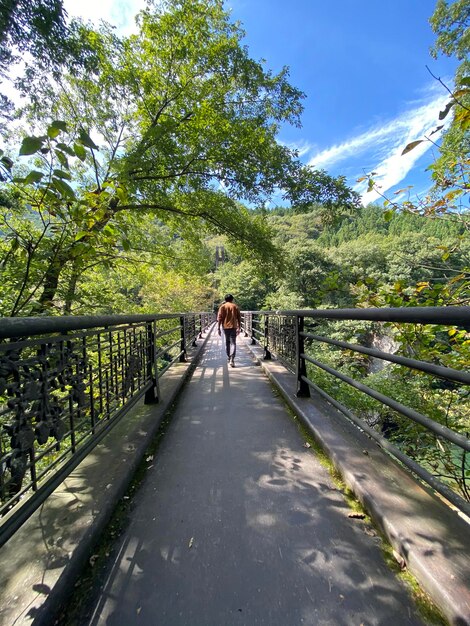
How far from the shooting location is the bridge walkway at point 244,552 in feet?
3.52

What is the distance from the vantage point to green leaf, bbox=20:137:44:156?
1.34 meters

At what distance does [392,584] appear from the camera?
117cm

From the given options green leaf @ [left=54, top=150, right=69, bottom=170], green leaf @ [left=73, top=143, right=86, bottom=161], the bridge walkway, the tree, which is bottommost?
the bridge walkway

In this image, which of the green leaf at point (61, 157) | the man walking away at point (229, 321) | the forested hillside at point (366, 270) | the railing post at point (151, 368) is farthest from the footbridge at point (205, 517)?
the man walking away at point (229, 321)

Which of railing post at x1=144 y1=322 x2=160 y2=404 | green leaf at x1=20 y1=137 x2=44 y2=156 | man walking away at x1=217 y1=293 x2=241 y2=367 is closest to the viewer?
green leaf at x1=20 y1=137 x2=44 y2=156

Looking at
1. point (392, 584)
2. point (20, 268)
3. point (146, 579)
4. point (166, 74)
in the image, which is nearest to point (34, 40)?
point (166, 74)

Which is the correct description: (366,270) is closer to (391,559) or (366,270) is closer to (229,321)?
(229,321)

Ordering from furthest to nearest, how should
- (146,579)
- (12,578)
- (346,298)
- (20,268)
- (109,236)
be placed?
(346,298)
(20,268)
(109,236)
(146,579)
(12,578)

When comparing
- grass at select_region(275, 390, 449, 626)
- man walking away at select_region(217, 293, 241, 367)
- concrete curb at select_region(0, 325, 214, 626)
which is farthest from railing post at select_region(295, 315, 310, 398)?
man walking away at select_region(217, 293, 241, 367)

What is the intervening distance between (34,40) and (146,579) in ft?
23.3

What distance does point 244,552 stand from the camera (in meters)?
1.34

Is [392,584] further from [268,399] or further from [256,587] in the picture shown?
[268,399]

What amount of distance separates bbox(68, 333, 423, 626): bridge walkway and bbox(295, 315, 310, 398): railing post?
881 mm

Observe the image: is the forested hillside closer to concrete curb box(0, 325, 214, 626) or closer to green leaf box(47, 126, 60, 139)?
green leaf box(47, 126, 60, 139)
